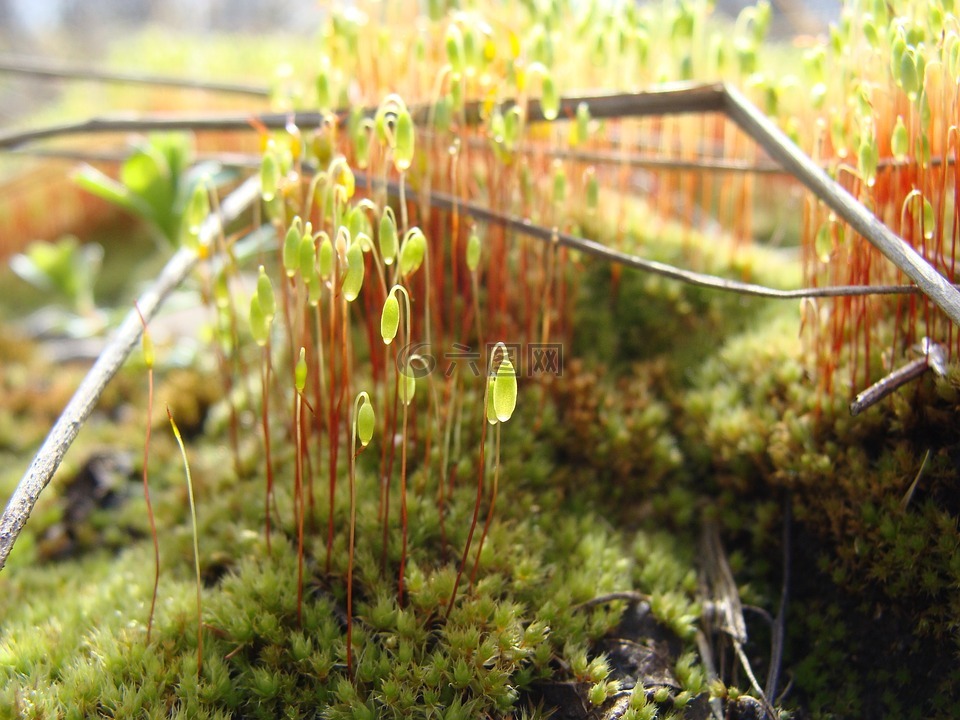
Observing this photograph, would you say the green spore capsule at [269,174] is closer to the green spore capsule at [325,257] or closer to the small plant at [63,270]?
the green spore capsule at [325,257]

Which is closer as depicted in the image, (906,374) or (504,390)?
(504,390)

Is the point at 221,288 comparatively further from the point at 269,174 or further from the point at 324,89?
the point at 324,89

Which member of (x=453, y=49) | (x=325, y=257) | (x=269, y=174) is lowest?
(x=325, y=257)

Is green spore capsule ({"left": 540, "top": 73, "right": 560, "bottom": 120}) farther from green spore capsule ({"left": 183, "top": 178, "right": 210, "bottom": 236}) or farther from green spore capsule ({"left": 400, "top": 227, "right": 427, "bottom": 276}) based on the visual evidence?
green spore capsule ({"left": 183, "top": 178, "right": 210, "bottom": 236})

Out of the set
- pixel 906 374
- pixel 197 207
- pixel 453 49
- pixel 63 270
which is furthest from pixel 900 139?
pixel 63 270

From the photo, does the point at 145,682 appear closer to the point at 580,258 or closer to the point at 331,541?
the point at 331,541

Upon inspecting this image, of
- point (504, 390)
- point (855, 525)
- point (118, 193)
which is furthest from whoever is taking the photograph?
point (118, 193)
